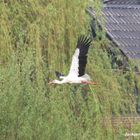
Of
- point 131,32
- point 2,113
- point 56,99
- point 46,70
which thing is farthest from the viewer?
point 131,32

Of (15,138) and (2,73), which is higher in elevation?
(2,73)

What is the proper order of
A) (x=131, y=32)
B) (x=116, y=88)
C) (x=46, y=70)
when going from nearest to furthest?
(x=46, y=70) < (x=116, y=88) < (x=131, y=32)

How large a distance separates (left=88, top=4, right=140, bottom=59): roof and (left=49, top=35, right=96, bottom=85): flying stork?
1948 millimetres

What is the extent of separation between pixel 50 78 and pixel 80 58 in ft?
1.61

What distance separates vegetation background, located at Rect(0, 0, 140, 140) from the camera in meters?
7.54

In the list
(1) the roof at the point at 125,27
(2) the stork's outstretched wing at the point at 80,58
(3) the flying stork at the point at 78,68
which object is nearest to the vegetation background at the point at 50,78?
(3) the flying stork at the point at 78,68

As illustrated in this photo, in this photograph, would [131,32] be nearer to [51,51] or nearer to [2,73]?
[51,51]

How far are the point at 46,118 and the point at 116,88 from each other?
201 centimetres

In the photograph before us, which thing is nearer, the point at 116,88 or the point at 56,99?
the point at 56,99

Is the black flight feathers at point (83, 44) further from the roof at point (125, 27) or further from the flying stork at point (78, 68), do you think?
the roof at point (125, 27)

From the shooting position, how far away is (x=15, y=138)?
297 inches

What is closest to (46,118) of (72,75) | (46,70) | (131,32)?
(72,75)

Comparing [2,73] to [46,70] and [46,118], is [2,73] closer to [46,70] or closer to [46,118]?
[46,118]

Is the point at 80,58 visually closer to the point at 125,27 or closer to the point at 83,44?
the point at 83,44
